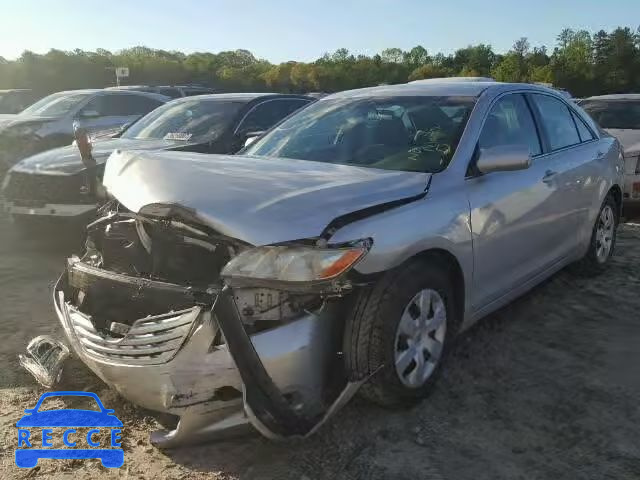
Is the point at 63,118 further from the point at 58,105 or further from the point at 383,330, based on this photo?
the point at 383,330

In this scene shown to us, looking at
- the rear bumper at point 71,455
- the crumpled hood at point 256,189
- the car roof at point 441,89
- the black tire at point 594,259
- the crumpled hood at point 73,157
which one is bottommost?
the rear bumper at point 71,455

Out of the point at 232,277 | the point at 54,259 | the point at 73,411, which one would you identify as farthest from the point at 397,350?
the point at 54,259

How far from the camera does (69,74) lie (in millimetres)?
46000

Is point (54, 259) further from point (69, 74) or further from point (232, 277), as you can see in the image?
point (69, 74)

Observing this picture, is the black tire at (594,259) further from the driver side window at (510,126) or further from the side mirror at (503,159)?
the side mirror at (503,159)

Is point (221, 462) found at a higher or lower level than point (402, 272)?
lower

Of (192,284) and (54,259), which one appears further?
(54,259)

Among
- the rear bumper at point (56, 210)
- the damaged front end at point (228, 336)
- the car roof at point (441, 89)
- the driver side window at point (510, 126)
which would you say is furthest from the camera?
the rear bumper at point (56, 210)

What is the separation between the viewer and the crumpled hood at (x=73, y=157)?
6258mm

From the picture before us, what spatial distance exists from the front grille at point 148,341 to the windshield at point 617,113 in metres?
8.00

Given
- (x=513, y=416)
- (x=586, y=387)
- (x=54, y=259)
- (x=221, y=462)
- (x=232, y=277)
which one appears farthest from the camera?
(x=54, y=259)

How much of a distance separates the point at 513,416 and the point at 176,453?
164 centimetres

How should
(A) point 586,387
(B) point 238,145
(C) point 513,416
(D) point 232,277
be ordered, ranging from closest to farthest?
(D) point 232,277 → (C) point 513,416 → (A) point 586,387 → (B) point 238,145

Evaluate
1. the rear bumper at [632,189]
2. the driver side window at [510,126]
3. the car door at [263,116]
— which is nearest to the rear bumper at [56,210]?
the car door at [263,116]
